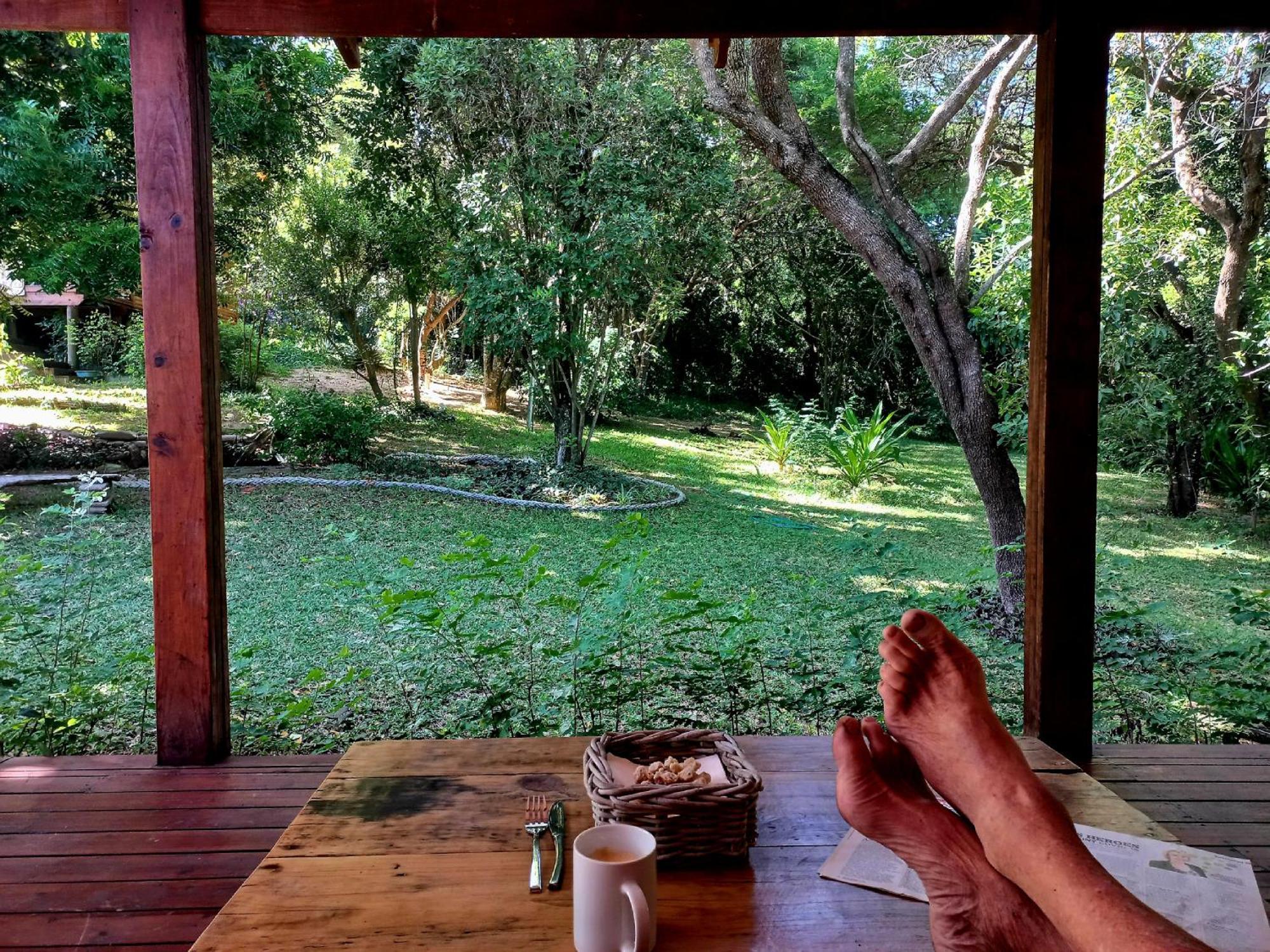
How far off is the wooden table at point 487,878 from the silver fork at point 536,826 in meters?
0.01

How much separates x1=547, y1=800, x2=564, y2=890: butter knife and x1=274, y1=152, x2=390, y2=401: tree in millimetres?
6721

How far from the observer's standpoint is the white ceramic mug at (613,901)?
2.84ft

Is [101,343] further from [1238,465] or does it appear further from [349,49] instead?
[1238,465]

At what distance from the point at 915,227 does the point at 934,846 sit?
11.6 feet

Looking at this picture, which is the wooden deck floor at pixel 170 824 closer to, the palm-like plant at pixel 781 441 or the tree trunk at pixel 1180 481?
the tree trunk at pixel 1180 481

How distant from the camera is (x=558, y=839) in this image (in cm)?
116

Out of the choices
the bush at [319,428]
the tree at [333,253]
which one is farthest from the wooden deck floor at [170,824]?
the tree at [333,253]

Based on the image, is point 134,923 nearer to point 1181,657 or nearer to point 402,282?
point 1181,657

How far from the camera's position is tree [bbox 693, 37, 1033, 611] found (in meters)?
4.01

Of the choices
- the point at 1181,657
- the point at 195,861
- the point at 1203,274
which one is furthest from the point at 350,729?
the point at 1203,274

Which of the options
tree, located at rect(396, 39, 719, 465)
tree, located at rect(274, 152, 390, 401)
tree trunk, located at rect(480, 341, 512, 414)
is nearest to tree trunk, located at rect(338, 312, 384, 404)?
tree, located at rect(274, 152, 390, 401)

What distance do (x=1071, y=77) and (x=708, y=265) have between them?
6.01 m

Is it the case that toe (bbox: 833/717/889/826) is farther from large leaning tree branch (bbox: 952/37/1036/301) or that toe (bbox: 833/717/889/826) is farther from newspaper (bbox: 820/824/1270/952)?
large leaning tree branch (bbox: 952/37/1036/301)

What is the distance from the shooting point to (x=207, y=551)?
2072 millimetres
